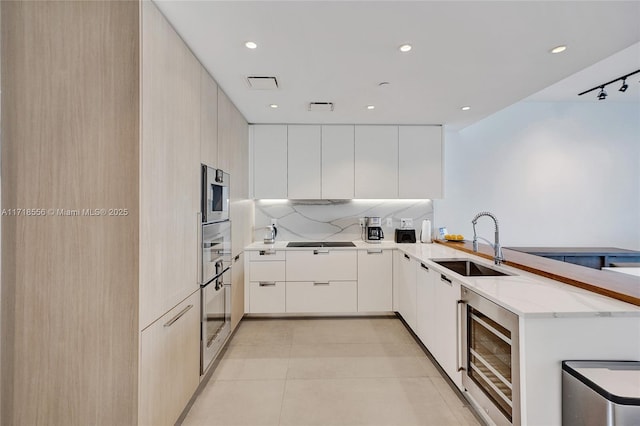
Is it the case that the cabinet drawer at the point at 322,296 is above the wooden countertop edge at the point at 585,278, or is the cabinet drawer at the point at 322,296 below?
below

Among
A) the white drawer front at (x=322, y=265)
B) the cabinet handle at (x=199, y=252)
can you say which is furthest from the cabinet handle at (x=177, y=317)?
the white drawer front at (x=322, y=265)

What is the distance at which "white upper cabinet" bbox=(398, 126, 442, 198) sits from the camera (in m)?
3.66

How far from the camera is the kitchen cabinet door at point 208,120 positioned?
2118 millimetres

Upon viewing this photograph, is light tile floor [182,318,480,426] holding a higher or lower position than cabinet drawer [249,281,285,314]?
lower

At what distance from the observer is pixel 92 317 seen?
135cm

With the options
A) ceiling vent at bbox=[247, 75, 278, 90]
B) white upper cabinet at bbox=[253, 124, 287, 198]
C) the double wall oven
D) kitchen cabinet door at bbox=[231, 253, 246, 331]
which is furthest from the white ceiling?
kitchen cabinet door at bbox=[231, 253, 246, 331]

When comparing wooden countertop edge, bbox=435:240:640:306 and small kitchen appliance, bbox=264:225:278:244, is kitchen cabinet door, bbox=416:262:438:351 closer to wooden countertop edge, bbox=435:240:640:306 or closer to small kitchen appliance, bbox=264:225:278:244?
wooden countertop edge, bbox=435:240:640:306

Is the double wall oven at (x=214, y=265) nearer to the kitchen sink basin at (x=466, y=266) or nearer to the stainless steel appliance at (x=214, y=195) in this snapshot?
the stainless steel appliance at (x=214, y=195)

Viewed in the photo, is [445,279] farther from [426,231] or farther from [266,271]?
[266,271]

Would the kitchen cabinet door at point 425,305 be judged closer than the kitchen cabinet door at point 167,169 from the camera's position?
No

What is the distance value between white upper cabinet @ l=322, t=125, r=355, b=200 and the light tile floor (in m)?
1.64

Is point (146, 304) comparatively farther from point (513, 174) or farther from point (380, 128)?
point (513, 174)

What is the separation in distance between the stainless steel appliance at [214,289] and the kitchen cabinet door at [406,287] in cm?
178

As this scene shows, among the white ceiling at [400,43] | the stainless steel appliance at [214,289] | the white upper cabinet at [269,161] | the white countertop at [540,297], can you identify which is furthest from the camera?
the white upper cabinet at [269,161]
